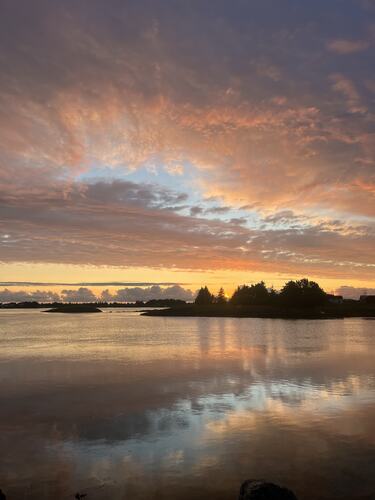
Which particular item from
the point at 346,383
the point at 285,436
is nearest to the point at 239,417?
the point at 285,436

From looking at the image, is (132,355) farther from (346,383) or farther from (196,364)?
(346,383)

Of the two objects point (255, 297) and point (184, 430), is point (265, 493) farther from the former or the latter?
point (255, 297)

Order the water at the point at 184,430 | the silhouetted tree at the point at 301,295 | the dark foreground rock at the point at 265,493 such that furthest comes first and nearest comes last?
the silhouetted tree at the point at 301,295
the water at the point at 184,430
the dark foreground rock at the point at 265,493

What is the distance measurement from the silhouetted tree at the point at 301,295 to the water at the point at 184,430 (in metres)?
135

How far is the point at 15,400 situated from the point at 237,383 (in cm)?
1234

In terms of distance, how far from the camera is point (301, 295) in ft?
541

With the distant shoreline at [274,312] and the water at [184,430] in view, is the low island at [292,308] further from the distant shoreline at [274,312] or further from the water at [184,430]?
the water at [184,430]

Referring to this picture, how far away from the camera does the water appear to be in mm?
11914

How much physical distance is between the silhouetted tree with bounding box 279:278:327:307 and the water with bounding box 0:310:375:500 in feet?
443

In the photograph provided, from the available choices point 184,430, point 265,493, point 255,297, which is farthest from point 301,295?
point 265,493

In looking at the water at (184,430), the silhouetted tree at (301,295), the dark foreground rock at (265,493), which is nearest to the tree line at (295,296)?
the silhouetted tree at (301,295)

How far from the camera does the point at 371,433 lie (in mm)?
16047

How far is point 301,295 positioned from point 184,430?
15515cm

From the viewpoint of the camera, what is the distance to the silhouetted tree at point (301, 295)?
163875 millimetres
